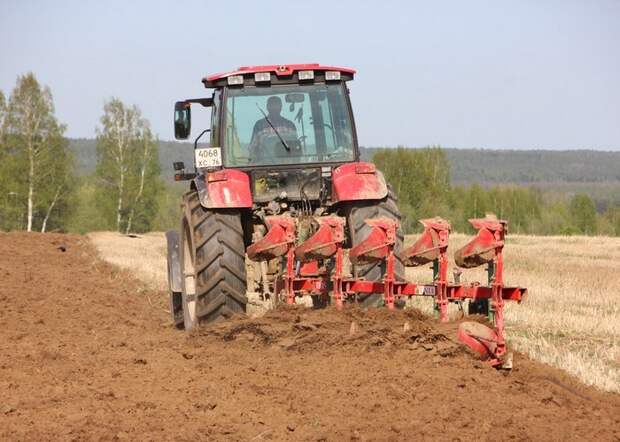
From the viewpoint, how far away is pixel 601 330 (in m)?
10.2

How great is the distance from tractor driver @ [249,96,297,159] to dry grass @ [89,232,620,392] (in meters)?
2.22

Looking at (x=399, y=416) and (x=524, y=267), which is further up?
(x=399, y=416)

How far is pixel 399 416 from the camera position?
17.9 ft

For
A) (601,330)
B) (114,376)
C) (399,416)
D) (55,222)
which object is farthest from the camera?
(55,222)

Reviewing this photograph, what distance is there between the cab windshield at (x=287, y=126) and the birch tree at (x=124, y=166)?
47395 millimetres

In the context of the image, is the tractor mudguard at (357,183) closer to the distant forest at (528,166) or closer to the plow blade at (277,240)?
the plow blade at (277,240)

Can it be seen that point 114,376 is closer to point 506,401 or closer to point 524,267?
point 506,401

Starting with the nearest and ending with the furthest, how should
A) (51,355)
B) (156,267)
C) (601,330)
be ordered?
(51,355)
(601,330)
(156,267)

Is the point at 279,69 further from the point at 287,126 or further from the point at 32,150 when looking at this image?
the point at 32,150

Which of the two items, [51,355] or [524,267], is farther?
[524,267]

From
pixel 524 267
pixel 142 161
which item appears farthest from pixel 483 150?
pixel 524 267

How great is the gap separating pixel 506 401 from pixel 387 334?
1.12m

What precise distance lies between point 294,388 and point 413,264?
177 cm

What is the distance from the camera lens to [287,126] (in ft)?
29.8
